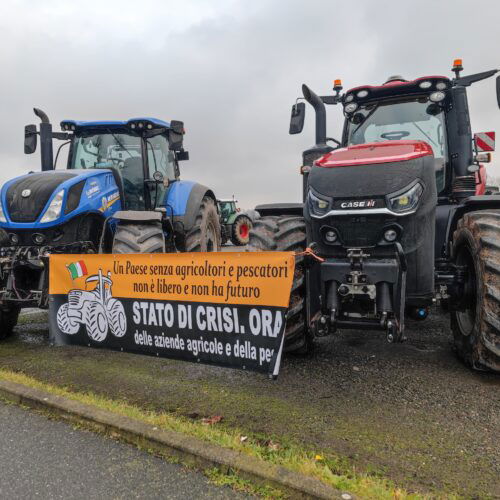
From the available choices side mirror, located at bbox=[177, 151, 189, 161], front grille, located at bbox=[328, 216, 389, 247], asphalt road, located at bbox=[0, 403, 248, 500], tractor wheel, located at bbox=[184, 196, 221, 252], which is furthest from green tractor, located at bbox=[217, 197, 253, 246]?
asphalt road, located at bbox=[0, 403, 248, 500]

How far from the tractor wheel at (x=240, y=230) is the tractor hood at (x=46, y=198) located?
12.6 metres

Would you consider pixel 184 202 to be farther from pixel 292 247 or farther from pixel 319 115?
pixel 292 247

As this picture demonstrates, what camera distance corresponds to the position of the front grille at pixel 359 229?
10.9 feet

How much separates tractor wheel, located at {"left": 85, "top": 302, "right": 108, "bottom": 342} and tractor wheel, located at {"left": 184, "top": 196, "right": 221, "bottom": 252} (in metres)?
2.89

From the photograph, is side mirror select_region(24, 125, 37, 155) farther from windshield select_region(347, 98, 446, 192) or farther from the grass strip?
windshield select_region(347, 98, 446, 192)

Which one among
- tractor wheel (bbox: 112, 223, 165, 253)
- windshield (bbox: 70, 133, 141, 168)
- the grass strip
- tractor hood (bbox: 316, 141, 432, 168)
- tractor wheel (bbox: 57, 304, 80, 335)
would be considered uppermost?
windshield (bbox: 70, 133, 141, 168)

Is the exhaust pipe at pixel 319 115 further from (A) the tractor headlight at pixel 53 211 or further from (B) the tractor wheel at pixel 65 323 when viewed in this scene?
(B) the tractor wheel at pixel 65 323

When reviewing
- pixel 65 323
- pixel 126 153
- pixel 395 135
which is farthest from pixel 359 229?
pixel 126 153

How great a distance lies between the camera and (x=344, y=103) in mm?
4973

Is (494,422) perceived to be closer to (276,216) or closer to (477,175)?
(276,216)

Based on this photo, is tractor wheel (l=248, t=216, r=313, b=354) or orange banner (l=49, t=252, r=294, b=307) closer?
orange banner (l=49, t=252, r=294, b=307)

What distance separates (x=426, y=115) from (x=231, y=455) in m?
4.04

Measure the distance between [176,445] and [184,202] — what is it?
4632 mm

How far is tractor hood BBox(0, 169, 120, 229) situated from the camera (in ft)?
15.6
